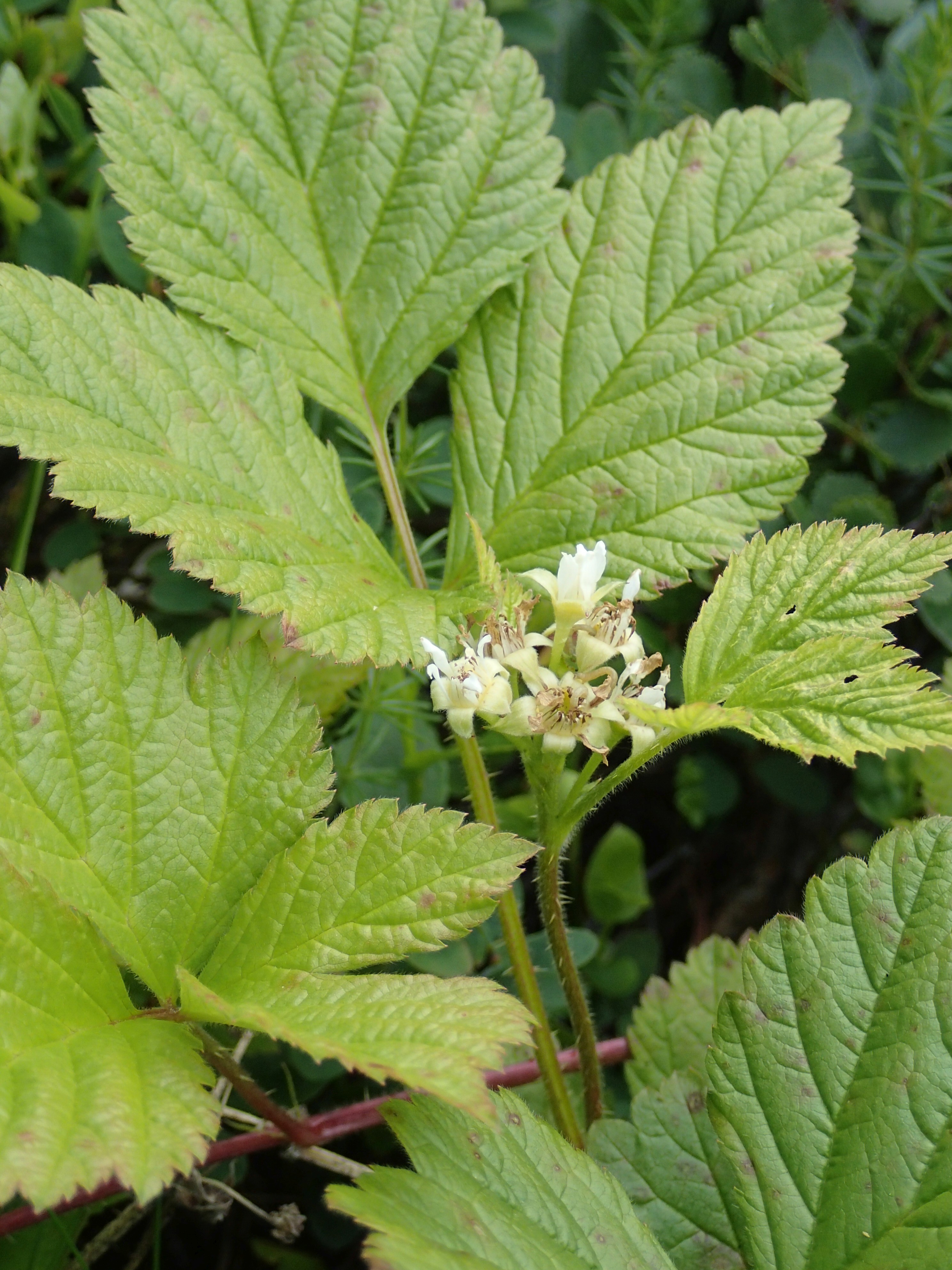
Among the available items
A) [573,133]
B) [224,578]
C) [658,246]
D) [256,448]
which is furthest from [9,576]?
[573,133]

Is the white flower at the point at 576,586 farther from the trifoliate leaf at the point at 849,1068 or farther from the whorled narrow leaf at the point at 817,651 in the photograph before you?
the trifoliate leaf at the point at 849,1068

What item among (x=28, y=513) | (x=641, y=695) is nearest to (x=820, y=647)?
(x=641, y=695)

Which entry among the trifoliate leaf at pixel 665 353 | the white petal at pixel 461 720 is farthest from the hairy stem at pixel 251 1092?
the trifoliate leaf at pixel 665 353

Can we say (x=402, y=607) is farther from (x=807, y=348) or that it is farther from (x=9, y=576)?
(x=807, y=348)

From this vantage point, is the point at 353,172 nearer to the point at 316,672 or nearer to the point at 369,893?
the point at 316,672

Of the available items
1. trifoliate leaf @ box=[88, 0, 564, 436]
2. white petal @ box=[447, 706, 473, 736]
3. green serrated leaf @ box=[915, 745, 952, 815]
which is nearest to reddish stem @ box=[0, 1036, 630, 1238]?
white petal @ box=[447, 706, 473, 736]
